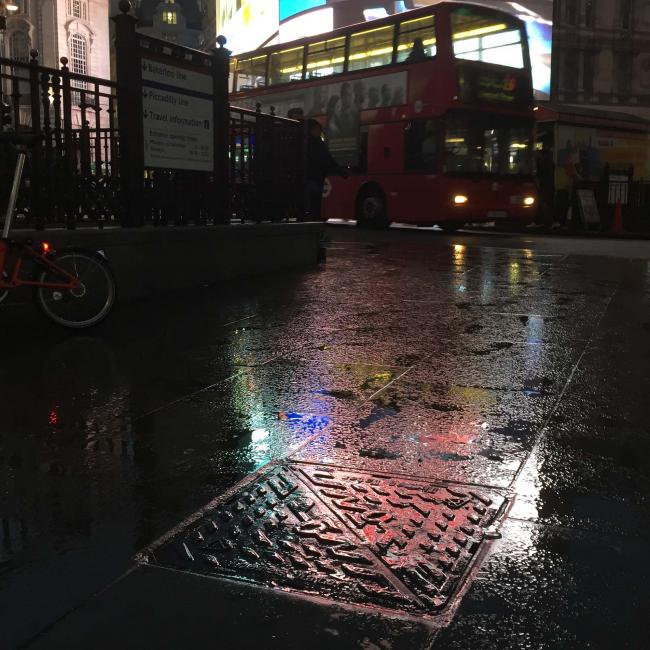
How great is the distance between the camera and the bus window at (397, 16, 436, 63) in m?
16.9

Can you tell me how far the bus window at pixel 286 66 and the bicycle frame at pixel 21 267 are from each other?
1590 cm

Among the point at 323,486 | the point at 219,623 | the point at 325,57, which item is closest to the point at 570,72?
the point at 325,57

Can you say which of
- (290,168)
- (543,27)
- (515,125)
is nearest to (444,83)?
(515,125)

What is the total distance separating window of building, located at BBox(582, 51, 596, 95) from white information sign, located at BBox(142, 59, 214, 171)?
165ft

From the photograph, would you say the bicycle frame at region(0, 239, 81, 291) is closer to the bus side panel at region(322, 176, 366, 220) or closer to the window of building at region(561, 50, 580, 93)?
the bus side panel at region(322, 176, 366, 220)

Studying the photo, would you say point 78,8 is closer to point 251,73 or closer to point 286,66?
point 251,73

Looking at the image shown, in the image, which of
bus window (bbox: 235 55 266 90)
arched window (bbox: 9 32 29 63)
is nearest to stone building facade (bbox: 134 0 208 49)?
arched window (bbox: 9 32 29 63)

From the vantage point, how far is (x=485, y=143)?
1783 centimetres

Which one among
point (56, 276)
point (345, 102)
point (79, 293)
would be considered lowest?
point (79, 293)

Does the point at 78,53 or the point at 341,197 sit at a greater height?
the point at 78,53

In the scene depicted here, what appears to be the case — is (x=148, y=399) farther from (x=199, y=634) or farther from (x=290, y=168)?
(x=290, y=168)

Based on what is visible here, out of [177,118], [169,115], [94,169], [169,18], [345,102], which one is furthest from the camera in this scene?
[169,18]

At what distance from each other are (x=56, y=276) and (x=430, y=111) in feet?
42.9

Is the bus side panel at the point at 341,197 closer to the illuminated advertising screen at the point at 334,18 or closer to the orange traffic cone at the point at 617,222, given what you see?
the orange traffic cone at the point at 617,222
